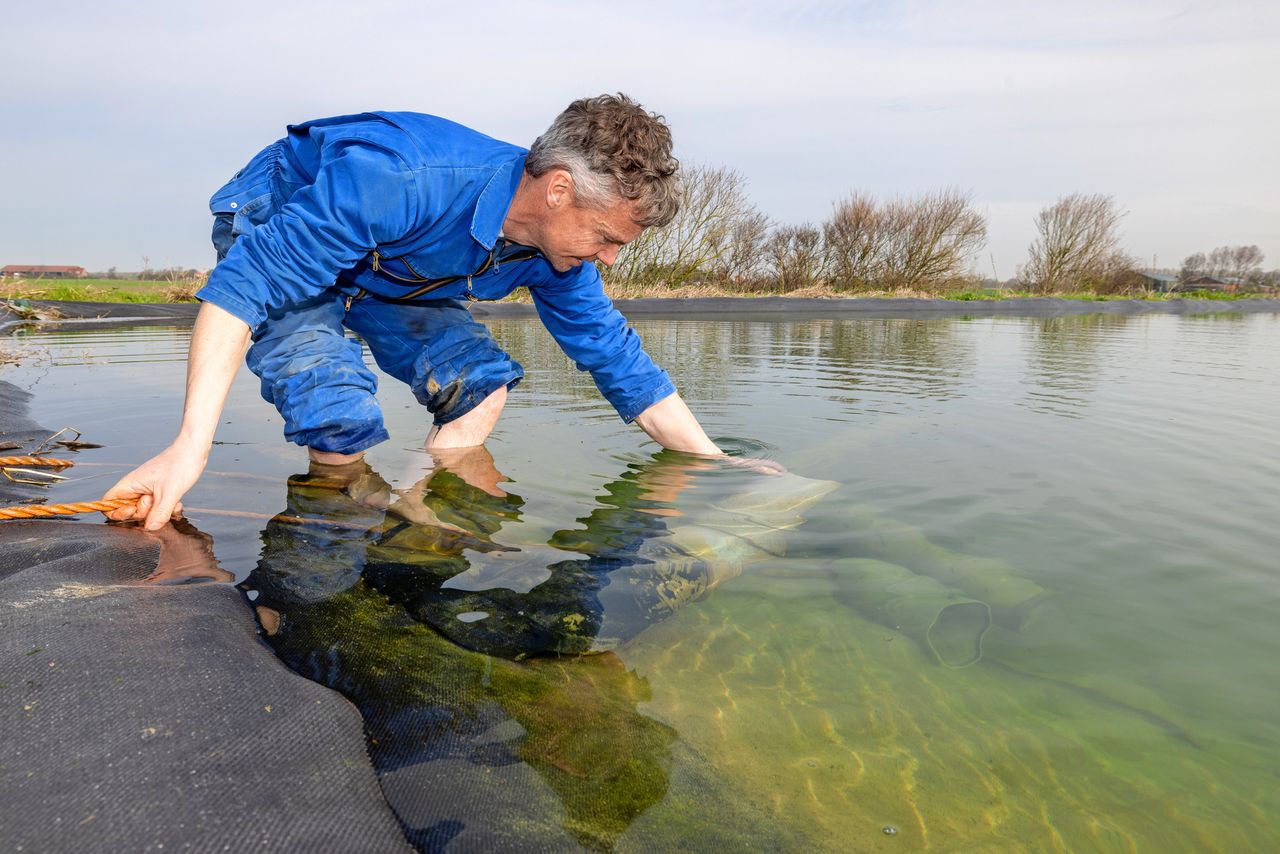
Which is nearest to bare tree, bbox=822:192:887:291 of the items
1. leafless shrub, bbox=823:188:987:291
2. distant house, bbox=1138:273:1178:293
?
leafless shrub, bbox=823:188:987:291

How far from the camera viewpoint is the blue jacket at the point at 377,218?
2.10 meters

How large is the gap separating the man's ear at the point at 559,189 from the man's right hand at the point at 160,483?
46.3 inches

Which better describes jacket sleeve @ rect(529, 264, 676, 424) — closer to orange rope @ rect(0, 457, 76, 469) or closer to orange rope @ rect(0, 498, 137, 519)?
orange rope @ rect(0, 498, 137, 519)

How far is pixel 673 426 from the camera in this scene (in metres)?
3.42

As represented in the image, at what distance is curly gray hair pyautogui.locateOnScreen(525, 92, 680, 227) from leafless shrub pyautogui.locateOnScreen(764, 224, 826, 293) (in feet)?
82.8

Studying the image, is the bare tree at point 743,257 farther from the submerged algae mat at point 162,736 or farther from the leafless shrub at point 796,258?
the submerged algae mat at point 162,736

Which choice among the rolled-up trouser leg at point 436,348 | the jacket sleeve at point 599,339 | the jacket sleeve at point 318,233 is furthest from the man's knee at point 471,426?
the jacket sleeve at point 318,233

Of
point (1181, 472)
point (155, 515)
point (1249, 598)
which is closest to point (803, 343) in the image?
point (1181, 472)

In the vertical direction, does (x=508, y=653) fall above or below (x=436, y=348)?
below

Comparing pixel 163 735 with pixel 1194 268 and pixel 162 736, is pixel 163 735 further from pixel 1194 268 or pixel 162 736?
pixel 1194 268

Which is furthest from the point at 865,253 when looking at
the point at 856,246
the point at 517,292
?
the point at 517,292

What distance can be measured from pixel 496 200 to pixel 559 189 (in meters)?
0.23

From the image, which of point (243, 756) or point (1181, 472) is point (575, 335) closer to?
point (243, 756)

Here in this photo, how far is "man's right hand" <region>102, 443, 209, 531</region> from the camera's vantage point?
1.97 metres
